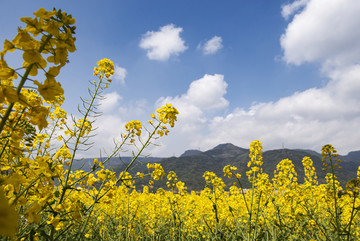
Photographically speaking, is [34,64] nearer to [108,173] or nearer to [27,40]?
[27,40]

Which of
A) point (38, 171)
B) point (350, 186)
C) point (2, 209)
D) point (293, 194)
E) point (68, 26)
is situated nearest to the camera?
point (2, 209)

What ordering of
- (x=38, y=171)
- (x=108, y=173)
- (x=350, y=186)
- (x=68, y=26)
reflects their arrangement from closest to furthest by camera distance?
1. (x=68, y=26)
2. (x=38, y=171)
3. (x=108, y=173)
4. (x=350, y=186)

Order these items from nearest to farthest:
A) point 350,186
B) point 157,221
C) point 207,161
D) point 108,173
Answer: point 108,173, point 350,186, point 157,221, point 207,161

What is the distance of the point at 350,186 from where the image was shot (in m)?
2.61

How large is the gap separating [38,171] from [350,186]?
3497mm

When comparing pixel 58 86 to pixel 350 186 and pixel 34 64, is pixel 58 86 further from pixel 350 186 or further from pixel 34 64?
pixel 350 186

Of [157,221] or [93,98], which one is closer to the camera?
[93,98]

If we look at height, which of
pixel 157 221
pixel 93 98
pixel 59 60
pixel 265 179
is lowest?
pixel 157 221

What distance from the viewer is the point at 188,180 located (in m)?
92.1

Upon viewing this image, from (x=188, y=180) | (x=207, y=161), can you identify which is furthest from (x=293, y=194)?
(x=207, y=161)

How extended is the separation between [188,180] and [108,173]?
9406 cm

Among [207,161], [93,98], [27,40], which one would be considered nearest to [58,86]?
Answer: [27,40]

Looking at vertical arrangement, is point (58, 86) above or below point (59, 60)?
below

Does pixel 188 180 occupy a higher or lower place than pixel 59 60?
lower
